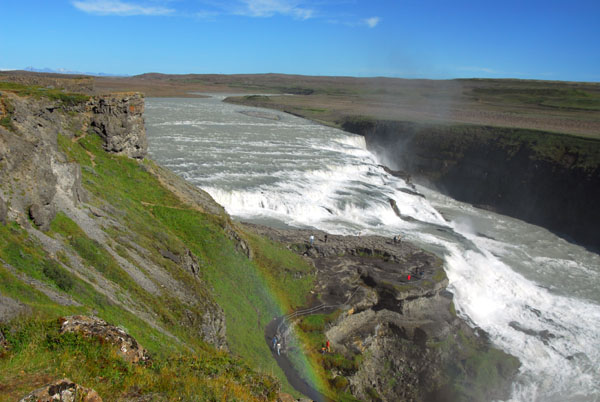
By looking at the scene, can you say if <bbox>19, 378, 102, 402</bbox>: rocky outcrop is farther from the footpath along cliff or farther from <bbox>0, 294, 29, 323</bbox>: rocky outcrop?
<bbox>0, 294, 29, 323</bbox>: rocky outcrop

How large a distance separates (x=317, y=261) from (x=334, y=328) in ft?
13.7

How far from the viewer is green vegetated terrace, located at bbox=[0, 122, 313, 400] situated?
5195 millimetres

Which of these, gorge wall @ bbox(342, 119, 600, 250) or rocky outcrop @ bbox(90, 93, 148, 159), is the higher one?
rocky outcrop @ bbox(90, 93, 148, 159)

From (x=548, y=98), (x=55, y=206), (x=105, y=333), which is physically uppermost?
(x=548, y=98)

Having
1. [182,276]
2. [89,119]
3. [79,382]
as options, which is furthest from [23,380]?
[89,119]

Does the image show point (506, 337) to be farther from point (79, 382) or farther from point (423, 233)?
point (79, 382)

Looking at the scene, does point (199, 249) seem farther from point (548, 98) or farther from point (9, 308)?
point (548, 98)

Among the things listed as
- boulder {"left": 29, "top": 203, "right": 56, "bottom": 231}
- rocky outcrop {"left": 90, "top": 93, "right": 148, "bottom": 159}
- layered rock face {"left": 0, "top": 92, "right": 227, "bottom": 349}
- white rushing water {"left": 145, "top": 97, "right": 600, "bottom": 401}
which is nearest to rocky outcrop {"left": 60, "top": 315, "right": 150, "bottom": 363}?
layered rock face {"left": 0, "top": 92, "right": 227, "bottom": 349}

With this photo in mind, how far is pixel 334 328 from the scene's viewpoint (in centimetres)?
1517

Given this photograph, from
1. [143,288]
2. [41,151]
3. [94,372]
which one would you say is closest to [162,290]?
[143,288]

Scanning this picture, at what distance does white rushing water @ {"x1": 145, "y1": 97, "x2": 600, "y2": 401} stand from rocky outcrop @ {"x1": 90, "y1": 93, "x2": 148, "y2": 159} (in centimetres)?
842

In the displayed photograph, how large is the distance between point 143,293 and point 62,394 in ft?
18.7

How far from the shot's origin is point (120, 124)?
54.5 feet

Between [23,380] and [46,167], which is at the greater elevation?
[46,167]
